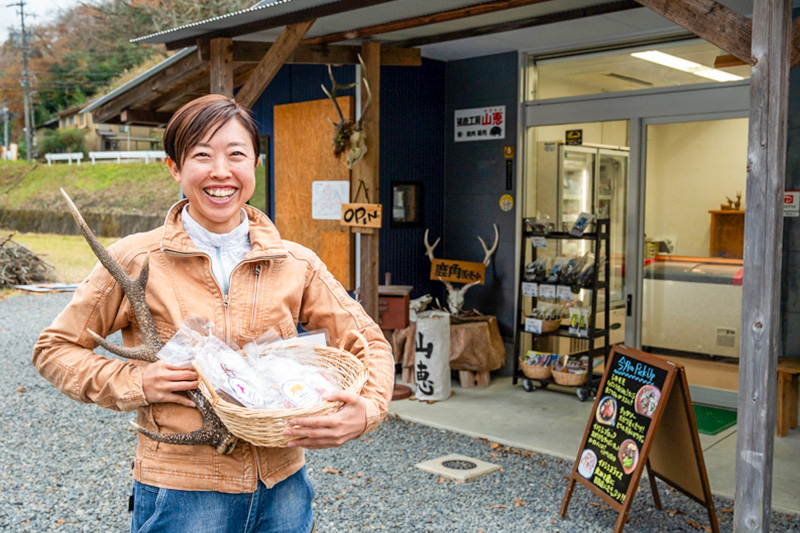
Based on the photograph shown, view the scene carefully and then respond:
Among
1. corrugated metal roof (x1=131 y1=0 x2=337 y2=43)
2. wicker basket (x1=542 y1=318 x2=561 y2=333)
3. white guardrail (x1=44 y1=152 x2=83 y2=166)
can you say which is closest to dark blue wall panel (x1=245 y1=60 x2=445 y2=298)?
wicker basket (x1=542 y1=318 x2=561 y2=333)

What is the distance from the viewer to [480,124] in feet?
24.5

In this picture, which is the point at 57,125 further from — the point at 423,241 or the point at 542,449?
the point at 542,449

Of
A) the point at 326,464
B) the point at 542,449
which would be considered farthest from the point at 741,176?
the point at 326,464

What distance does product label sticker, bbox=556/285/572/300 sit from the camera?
6578 mm

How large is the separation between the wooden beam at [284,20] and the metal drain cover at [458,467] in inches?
113

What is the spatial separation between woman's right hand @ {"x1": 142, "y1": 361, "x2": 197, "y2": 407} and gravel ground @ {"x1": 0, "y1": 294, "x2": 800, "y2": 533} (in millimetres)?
2548

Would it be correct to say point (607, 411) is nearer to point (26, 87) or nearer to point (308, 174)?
point (308, 174)

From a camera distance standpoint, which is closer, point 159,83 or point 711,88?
point 711,88

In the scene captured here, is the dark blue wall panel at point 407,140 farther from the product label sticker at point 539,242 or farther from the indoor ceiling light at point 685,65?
the indoor ceiling light at point 685,65

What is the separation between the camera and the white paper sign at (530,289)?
6785 mm

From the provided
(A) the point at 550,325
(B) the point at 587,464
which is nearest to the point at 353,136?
(A) the point at 550,325

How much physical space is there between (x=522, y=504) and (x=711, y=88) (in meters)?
3.69

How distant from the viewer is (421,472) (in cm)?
472

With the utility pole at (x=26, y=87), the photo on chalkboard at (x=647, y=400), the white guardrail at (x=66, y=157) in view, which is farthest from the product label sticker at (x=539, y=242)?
the utility pole at (x=26, y=87)
